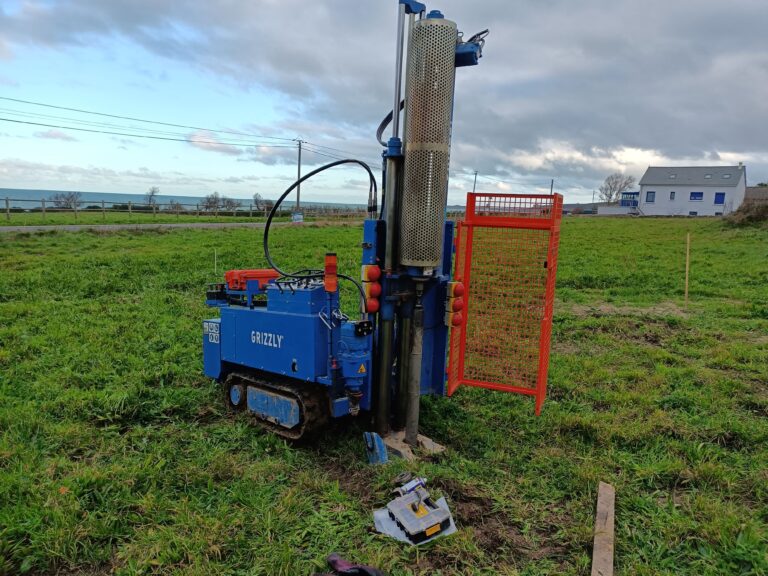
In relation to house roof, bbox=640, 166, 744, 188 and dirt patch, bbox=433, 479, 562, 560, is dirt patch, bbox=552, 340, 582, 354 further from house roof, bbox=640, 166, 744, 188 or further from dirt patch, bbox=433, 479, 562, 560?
house roof, bbox=640, 166, 744, 188

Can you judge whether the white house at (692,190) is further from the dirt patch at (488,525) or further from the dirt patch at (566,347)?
the dirt patch at (488,525)

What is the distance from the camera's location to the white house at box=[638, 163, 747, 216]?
56.1m

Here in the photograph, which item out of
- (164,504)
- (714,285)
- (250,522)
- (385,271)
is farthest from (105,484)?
(714,285)

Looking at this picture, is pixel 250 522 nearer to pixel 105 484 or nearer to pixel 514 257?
pixel 105 484

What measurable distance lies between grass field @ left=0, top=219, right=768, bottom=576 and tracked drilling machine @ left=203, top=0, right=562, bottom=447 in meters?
0.40

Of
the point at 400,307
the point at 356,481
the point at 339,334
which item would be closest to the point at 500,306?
the point at 400,307

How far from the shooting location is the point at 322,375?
13.3ft

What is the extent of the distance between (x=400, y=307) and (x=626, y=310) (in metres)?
6.96

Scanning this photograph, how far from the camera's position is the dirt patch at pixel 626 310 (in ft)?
30.7

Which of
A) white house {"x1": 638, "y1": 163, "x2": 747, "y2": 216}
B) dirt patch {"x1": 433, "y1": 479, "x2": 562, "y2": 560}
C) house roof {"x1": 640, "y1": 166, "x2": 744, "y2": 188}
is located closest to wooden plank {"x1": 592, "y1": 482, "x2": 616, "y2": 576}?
dirt patch {"x1": 433, "y1": 479, "x2": 562, "y2": 560}

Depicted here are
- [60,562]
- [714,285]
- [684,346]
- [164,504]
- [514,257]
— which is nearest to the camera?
[60,562]

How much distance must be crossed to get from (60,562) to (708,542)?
373 cm

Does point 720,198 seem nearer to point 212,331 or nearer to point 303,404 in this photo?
point 212,331

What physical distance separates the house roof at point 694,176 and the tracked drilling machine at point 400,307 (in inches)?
2461
